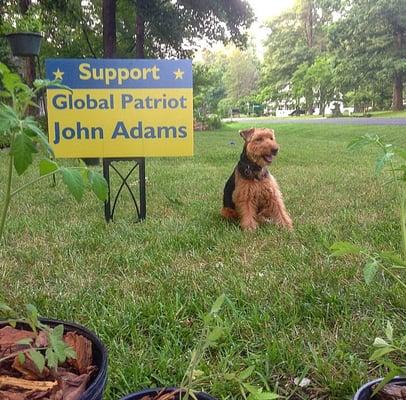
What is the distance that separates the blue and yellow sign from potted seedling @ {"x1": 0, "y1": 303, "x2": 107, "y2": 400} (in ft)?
7.38

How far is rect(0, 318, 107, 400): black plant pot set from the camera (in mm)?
865

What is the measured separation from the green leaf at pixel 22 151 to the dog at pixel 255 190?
84.6 inches

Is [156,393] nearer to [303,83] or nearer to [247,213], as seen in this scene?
[247,213]

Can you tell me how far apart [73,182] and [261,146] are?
81.7 inches

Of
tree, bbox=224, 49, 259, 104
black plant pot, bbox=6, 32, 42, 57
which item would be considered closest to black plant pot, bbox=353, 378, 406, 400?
black plant pot, bbox=6, 32, 42, 57

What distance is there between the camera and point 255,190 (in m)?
2.99

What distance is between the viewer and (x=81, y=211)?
3654 mm

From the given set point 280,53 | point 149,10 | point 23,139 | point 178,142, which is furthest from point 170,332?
point 280,53

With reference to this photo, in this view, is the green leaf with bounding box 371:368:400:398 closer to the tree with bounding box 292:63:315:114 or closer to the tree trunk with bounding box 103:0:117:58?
the tree trunk with bounding box 103:0:117:58

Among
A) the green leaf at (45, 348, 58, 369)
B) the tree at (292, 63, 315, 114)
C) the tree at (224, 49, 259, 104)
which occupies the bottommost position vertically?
the green leaf at (45, 348, 58, 369)

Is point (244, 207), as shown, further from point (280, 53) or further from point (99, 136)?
point (280, 53)

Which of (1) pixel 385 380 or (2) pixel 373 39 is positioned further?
(2) pixel 373 39

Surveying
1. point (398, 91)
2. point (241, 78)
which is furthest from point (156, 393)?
point (241, 78)

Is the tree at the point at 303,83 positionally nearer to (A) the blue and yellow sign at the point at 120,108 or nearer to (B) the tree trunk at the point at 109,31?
(B) the tree trunk at the point at 109,31
